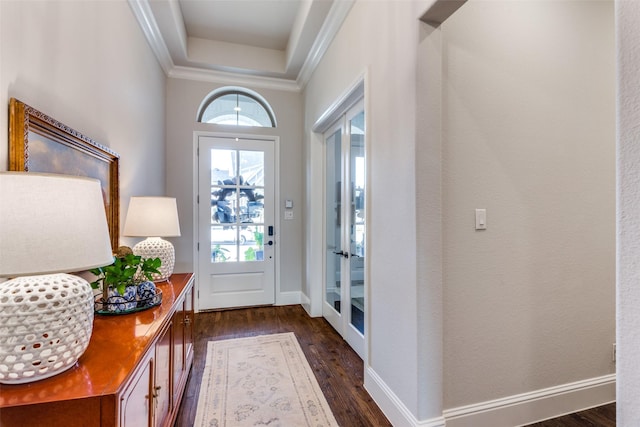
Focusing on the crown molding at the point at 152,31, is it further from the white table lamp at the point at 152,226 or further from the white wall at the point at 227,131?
the white table lamp at the point at 152,226

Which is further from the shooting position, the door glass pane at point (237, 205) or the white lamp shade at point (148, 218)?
the door glass pane at point (237, 205)

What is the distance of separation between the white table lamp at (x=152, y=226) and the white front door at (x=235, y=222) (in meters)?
1.56

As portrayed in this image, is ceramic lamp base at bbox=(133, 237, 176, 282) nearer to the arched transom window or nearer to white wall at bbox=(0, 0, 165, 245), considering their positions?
white wall at bbox=(0, 0, 165, 245)

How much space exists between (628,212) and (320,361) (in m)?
2.30

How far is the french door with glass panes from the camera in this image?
2.62m

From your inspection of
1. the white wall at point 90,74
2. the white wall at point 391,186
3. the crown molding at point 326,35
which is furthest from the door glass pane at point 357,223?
the white wall at point 90,74

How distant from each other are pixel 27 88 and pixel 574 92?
2858 millimetres

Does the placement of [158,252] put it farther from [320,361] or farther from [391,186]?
[391,186]

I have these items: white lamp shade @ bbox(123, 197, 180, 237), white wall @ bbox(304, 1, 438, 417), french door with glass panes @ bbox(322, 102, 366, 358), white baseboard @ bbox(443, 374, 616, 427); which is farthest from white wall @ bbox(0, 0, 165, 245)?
white baseboard @ bbox(443, 374, 616, 427)

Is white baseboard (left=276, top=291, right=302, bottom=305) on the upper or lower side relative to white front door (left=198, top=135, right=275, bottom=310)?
lower

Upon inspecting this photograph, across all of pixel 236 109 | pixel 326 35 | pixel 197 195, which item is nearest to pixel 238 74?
pixel 236 109

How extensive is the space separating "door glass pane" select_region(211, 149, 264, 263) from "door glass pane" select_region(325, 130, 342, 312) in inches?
38.8

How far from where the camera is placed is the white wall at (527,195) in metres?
1.67

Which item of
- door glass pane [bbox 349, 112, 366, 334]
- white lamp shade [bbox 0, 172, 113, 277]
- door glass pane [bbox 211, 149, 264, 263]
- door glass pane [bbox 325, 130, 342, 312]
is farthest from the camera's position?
door glass pane [bbox 211, 149, 264, 263]
